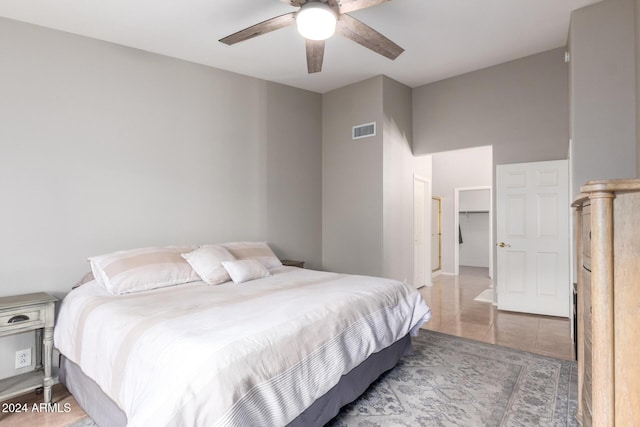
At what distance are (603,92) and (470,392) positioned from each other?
2689mm

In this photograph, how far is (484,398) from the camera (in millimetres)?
2271

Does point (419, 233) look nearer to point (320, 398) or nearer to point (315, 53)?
point (315, 53)

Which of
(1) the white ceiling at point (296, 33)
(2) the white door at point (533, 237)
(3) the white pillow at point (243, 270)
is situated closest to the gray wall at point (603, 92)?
(1) the white ceiling at point (296, 33)

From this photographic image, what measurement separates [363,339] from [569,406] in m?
1.40

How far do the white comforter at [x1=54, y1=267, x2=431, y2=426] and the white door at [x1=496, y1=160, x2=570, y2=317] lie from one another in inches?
97.1

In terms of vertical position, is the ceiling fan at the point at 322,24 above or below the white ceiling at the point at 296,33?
below

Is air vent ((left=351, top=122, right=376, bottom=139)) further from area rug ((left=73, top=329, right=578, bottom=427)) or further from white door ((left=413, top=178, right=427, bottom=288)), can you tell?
area rug ((left=73, top=329, right=578, bottom=427))

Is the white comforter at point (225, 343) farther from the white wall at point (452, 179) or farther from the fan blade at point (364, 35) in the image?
the white wall at point (452, 179)

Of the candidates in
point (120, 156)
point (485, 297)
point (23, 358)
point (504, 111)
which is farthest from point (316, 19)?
point (485, 297)

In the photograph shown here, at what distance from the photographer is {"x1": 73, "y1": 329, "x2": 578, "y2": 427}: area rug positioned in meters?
2.04

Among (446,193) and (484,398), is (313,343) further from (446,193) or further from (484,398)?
(446,193)

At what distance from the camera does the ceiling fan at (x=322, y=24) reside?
7.23 feet

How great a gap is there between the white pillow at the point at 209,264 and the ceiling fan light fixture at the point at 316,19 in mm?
1927

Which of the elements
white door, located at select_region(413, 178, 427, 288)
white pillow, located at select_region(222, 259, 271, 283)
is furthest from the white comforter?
white door, located at select_region(413, 178, 427, 288)
